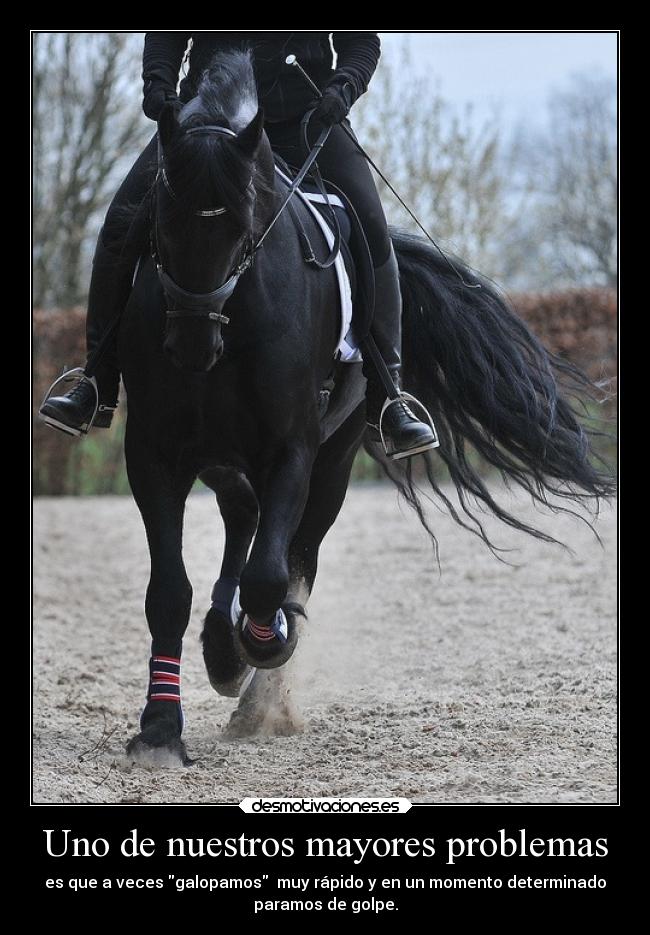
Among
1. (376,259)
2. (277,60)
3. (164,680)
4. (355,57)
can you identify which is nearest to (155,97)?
(277,60)

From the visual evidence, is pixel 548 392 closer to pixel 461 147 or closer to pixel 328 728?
pixel 328 728

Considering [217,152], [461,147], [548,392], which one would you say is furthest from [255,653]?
[461,147]

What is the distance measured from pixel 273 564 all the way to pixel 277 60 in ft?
6.14

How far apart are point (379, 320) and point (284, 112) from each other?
86cm

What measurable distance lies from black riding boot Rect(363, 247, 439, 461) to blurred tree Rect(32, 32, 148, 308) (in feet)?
50.2

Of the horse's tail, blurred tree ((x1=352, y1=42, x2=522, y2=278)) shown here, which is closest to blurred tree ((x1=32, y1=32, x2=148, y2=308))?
blurred tree ((x1=352, y1=42, x2=522, y2=278))

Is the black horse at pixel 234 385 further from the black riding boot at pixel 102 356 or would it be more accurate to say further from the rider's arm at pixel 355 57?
the rider's arm at pixel 355 57

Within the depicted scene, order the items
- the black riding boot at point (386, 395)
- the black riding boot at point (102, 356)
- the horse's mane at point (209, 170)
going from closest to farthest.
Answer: the horse's mane at point (209, 170)
the black riding boot at point (102, 356)
the black riding boot at point (386, 395)

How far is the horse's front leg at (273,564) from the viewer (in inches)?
173

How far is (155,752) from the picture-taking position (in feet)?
14.9

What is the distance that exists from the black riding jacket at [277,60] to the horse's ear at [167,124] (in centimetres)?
61

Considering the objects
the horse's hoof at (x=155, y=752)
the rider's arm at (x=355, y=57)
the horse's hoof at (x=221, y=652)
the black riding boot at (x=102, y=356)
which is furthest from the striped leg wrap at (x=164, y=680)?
the rider's arm at (x=355, y=57)

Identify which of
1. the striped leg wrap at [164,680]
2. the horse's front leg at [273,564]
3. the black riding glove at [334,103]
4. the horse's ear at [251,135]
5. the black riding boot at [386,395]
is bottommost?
the striped leg wrap at [164,680]

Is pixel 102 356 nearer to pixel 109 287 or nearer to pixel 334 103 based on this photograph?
pixel 109 287
